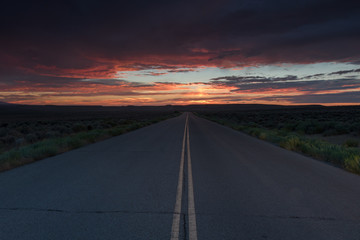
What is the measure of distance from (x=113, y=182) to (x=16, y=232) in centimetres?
297

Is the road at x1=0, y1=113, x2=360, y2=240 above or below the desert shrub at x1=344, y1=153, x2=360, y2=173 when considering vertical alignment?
below

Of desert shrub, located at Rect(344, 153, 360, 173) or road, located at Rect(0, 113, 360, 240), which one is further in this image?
desert shrub, located at Rect(344, 153, 360, 173)

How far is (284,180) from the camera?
705 centimetres

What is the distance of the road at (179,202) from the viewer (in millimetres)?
3936

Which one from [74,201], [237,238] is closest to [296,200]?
[237,238]

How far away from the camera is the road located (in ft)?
12.9

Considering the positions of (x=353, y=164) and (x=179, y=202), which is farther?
(x=353, y=164)

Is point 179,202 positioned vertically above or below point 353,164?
below

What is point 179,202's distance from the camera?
17.1ft

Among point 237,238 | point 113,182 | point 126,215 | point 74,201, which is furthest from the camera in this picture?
point 113,182

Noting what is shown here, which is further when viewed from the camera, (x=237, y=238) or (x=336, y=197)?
(x=336, y=197)

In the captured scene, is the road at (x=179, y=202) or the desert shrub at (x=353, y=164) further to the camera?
the desert shrub at (x=353, y=164)

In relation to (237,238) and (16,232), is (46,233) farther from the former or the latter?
(237,238)

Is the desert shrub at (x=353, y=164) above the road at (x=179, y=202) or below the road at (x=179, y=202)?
above
